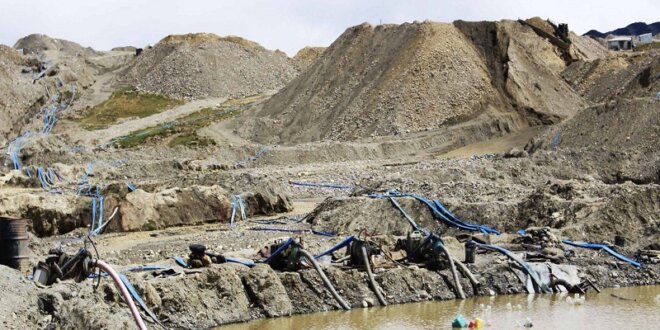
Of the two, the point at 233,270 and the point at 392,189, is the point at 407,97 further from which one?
the point at 233,270

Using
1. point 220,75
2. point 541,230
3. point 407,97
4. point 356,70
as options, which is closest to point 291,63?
point 220,75

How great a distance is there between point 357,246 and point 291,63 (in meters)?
75.3

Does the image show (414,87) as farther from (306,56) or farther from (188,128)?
(306,56)

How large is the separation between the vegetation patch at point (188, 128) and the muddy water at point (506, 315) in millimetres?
34626

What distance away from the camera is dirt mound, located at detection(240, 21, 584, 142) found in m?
53.1

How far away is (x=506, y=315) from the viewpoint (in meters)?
16.8

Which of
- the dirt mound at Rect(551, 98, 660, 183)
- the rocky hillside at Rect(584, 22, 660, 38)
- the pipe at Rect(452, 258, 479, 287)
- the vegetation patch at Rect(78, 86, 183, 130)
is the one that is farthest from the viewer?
the rocky hillside at Rect(584, 22, 660, 38)

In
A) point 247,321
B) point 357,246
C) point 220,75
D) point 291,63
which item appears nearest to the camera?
point 247,321

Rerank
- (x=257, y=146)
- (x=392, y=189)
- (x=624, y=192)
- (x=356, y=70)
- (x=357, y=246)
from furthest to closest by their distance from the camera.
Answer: (x=356, y=70), (x=257, y=146), (x=392, y=189), (x=624, y=192), (x=357, y=246)

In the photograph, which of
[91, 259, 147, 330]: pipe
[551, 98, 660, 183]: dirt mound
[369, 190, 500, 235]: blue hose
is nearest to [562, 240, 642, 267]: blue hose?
[369, 190, 500, 235]: blue hose

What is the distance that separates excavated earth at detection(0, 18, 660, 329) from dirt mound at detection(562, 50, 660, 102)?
237mm

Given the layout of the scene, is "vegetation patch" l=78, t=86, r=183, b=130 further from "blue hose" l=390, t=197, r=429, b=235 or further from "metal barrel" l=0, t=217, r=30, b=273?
"metal barrel" l=0, t=217, r=30, b=273

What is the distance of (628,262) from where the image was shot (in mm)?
20297

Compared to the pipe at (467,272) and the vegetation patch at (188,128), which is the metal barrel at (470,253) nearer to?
the pipe at (467,272)
